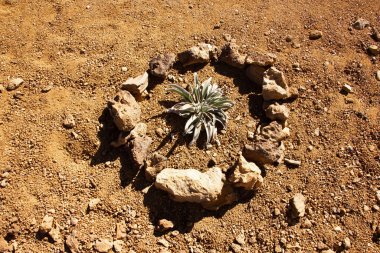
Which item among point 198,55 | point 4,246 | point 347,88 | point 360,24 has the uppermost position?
point 360,24

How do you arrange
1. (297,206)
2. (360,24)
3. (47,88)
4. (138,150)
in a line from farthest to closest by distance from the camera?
(360,24) < (47,88) < (138,150) < (297,206)

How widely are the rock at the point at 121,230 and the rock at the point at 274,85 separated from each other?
197 centimetres

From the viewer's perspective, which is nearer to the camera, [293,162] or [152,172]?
[152,172]

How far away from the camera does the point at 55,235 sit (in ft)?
11.7

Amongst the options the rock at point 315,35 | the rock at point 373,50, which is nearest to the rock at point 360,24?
the rock at point 373,50

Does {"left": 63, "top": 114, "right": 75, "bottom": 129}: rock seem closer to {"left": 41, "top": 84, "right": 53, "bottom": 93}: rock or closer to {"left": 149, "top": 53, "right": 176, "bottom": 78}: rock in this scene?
{"left": 41, "top": 84, "right": 53, "bottom": 93}: rock

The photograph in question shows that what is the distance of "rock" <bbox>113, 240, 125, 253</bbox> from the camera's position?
3535 mm

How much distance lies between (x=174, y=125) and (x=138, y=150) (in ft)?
1.68

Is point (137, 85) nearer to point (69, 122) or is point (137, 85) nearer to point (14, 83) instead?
point (69, 122)

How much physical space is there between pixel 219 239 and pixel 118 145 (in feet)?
4.45

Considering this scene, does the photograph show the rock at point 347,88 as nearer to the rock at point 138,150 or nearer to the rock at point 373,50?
the rock at point 373,50

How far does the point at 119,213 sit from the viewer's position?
3.70m

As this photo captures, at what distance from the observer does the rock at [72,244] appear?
3.53 meters

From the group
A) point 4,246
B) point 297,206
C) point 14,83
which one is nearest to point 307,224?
point 297,206
